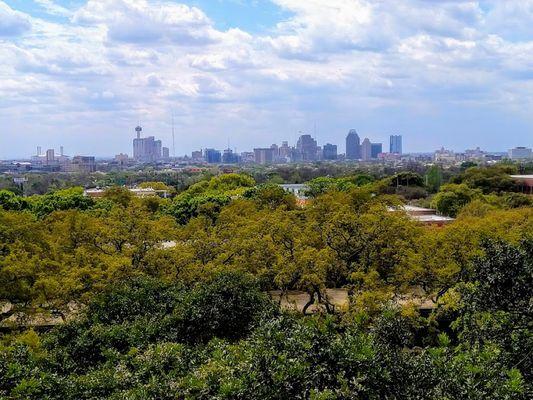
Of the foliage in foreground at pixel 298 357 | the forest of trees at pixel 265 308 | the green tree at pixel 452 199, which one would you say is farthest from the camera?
the green tree at pixel 452 199

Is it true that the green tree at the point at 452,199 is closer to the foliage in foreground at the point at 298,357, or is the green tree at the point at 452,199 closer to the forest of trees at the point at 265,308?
the forest of trees at the point at 265,308

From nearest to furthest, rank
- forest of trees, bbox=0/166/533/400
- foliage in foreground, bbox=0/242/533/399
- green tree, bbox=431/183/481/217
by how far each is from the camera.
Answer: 1. foliage in foreground, bbox=0/242/533/399
2. forest of trees, bbox=0/166/533/400
3. green tree, bbox=431/183/481/217

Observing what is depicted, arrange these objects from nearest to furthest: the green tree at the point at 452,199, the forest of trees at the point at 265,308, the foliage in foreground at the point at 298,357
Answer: the foliage in foreground at the point at 298,357, the forest of trees at the point at 265,308, the green tree at the point at 452,199

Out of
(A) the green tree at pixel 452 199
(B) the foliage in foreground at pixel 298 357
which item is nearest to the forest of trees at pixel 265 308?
(B) the foliage in foreground at pixel 298 357

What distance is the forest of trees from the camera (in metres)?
6.82

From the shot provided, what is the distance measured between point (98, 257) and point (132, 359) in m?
7.49

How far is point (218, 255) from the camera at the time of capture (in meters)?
18.2

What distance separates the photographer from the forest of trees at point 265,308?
682 cm

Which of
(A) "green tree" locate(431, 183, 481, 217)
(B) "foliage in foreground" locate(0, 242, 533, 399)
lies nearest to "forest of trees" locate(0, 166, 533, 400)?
(B) "foliage in foreground" locate(0, 242, 533, 399)

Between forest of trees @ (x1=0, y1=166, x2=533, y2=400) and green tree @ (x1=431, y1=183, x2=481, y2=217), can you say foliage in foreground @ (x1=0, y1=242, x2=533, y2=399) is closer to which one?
forest of trees @ (x1=0, y1=166, x2=533, y2=400)

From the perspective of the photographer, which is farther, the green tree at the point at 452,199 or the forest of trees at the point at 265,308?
the green tree at the point at 452,199

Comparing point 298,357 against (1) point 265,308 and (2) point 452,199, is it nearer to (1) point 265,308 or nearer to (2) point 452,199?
(1) point 265,308

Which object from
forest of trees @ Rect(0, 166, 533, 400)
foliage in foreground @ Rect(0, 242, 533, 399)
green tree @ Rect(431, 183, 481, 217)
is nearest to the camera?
foliage in foreground @ Rect(0, 242, 533, 399)

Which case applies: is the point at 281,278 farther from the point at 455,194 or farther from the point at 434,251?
the point at 455,194
